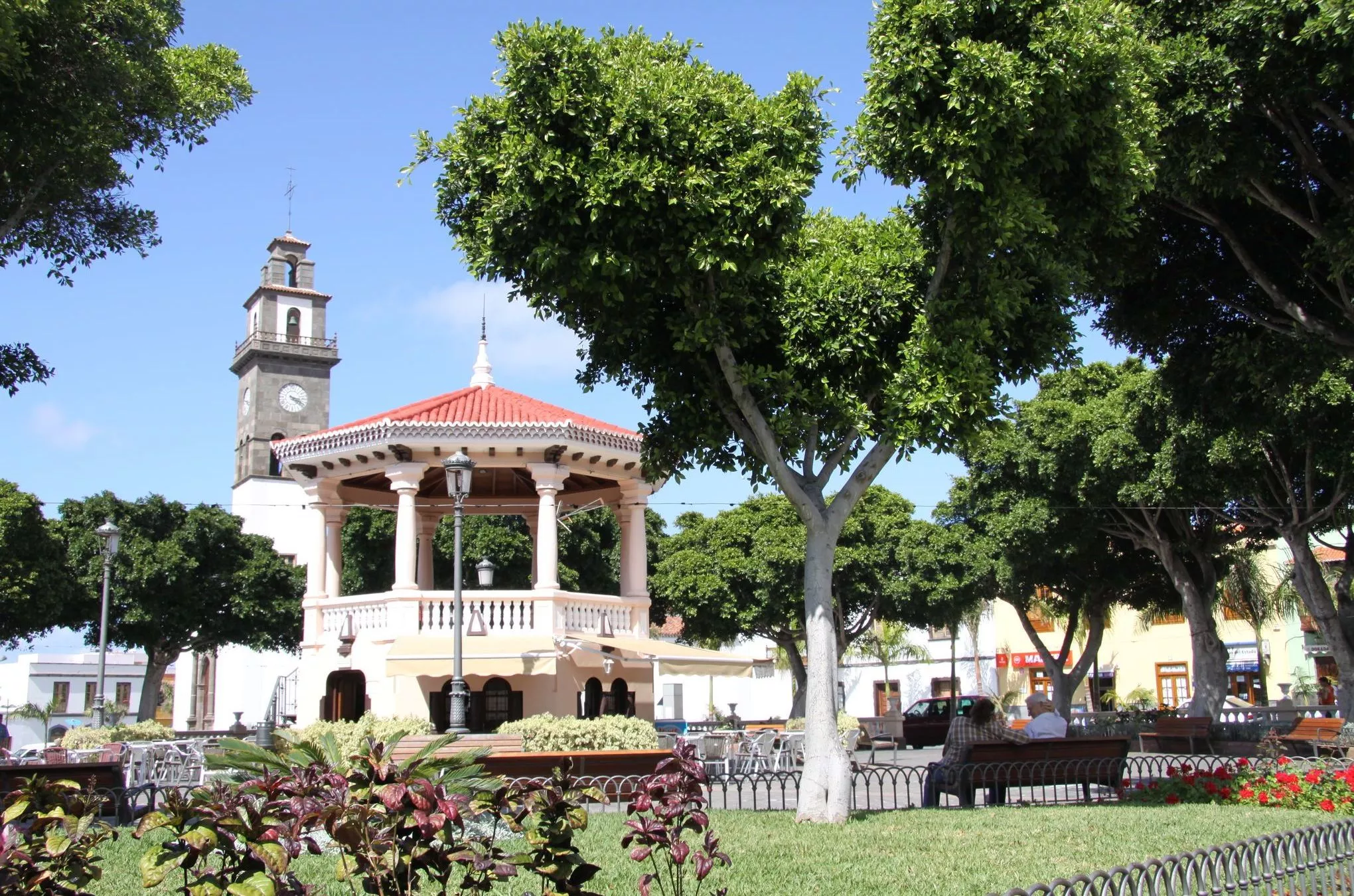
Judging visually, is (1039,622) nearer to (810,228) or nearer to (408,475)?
(408,475)

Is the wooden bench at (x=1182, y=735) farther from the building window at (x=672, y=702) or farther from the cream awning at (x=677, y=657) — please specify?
the building window at (x=672, y=702)

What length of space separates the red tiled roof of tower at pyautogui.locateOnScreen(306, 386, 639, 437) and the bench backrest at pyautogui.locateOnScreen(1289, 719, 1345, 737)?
542 inches

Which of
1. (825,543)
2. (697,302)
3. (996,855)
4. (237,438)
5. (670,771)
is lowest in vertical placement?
(996,855)

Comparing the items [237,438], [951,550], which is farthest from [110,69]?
[237,438]

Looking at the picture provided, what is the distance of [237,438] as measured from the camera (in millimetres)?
72625

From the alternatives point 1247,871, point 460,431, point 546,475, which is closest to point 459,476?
point 460,431

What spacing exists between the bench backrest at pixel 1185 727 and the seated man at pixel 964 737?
1464 cm

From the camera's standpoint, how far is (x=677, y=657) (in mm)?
20109

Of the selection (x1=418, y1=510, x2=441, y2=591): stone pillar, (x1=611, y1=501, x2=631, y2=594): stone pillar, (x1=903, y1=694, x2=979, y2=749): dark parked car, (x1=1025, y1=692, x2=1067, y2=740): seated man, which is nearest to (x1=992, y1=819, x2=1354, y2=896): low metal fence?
(x1=1025, y1=692, x2=1067, y2=740): seated man

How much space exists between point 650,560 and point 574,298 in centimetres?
3334

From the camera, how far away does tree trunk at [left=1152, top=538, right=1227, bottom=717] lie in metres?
30.2

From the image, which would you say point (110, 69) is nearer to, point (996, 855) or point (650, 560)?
point (996, 855)

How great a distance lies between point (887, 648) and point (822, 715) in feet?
162

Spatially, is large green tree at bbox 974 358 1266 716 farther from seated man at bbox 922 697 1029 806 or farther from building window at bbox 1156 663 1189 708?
building window at bbox 1156 663 1189 708
